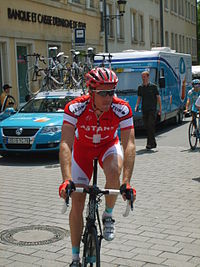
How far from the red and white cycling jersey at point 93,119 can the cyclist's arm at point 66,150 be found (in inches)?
2.6

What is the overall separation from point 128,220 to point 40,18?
18913 mm

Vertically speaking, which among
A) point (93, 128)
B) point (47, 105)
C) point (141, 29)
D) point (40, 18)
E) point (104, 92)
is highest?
point (141, 29)

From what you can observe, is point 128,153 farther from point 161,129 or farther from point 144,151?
point 161,129

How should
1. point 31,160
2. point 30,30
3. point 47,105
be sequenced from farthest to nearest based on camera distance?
point 30,30 < point 47,105 < point 31,160

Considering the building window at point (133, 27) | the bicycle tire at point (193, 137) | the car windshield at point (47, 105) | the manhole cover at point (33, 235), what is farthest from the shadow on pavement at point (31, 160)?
the building window at point (133, 27)

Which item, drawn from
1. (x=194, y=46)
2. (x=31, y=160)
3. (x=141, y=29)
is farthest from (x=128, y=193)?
(x=194, y=46)

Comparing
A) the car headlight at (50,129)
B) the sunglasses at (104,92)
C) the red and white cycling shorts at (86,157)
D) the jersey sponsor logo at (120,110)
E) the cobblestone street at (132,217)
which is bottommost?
the cobblestone street at (132,217)

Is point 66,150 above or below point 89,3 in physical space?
below

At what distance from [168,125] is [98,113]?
17.1 meters

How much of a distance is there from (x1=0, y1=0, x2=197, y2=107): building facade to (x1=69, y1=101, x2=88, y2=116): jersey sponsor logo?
1489cm

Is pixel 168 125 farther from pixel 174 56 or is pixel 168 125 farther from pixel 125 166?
pixel 125 166

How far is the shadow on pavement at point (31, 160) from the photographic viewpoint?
1159 centimetres

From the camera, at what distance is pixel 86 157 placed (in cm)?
452

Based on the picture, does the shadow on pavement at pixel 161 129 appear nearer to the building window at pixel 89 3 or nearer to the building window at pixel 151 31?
the building window at pixel 89 3
